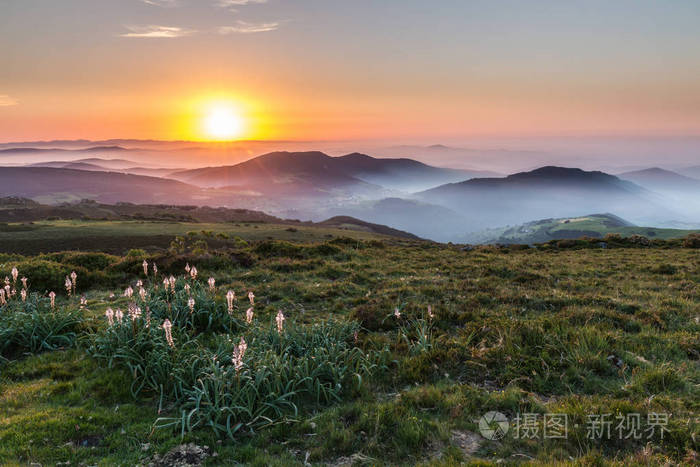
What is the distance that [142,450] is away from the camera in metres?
5.39

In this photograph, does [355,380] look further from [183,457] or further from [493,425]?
[183,457]

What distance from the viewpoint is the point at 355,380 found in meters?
7.32

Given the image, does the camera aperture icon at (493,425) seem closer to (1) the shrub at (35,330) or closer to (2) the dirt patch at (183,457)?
(2) the dirt patch at (183,457)

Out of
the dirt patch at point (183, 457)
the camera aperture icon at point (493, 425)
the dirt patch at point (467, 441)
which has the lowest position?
the dirt patch at point (183, 457)

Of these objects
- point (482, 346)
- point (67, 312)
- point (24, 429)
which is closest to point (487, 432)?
point (482, 346)

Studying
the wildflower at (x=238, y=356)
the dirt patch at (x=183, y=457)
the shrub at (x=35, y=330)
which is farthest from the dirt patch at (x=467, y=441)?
the shrub at (x=35, y=330)

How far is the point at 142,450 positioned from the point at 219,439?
1.10m

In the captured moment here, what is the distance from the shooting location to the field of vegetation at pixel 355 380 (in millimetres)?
5348

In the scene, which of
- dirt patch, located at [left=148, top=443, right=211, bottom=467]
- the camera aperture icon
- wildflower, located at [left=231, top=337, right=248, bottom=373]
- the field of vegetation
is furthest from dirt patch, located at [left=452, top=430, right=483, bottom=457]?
dirt patch, located at [left=148, top=443, right=211, bottom=467]

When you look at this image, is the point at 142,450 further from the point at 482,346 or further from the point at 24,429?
the point at 482,346

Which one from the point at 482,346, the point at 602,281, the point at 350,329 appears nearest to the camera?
the point at 482,346

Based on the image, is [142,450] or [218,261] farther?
[218,261]

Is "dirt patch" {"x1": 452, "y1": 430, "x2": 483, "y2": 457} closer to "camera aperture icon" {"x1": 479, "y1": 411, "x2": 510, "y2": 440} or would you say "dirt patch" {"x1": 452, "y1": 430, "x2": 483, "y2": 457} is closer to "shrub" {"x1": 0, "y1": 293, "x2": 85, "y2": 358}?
"camera aperture icon" {"x1": 479, "y1": 411, "x2": 510, "y2": 440}

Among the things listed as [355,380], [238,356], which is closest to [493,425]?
[355,380]
